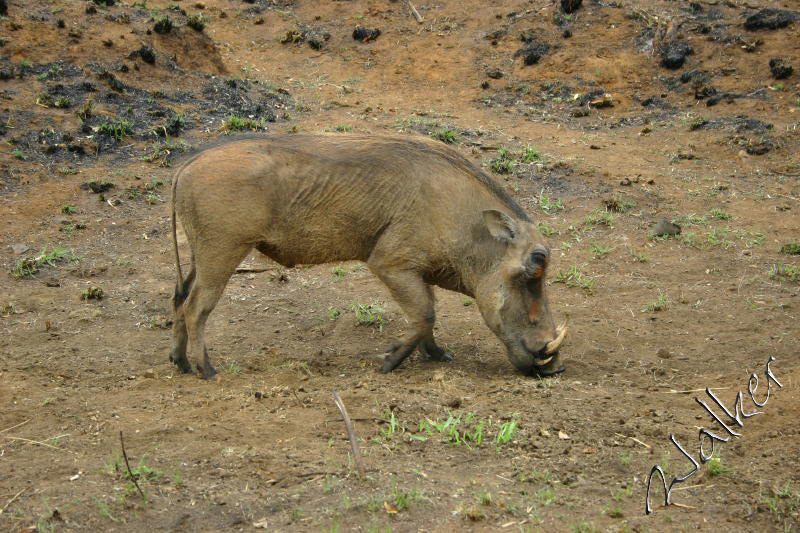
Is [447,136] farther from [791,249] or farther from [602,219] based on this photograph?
[791,249]

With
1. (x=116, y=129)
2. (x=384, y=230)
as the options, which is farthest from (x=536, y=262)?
(x=116, y=129)

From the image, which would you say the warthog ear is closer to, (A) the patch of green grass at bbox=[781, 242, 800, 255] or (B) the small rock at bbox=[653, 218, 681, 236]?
(B) the small rock at bbox=[653, 218, 681, 236]

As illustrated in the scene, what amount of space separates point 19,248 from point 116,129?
2.66 meters

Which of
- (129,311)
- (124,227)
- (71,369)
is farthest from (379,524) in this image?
(124,227)

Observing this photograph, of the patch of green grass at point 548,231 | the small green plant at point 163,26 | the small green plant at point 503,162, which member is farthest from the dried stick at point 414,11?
the patch of green grass at point 548,231

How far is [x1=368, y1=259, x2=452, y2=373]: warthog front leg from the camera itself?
479 cm

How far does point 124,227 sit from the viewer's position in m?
7.44

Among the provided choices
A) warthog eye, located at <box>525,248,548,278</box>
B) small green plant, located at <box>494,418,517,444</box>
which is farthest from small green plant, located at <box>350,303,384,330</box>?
small green plant, located at <box>494,418,517,444</box>

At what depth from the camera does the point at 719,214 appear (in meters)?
7.57

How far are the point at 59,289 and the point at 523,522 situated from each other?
15.3 feet

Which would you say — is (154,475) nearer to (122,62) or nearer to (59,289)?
(59,289)

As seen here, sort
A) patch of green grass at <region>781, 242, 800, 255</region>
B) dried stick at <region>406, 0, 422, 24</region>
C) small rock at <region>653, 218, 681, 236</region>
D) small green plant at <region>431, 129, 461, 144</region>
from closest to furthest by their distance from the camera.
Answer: patch of green grass at <region>781, 242, 800, 255</region> → small rock at <region>653, 218, 681, 236</region> → small green plant at <region>431, 129, 461, 144</region> → dried stick at <region>406, 0, 422, 24</region>

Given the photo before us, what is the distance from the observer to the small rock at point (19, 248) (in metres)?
6.82

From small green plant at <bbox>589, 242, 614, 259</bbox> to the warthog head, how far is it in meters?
2.19
